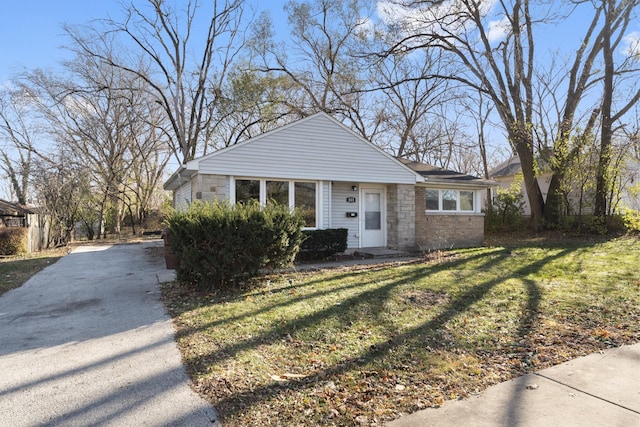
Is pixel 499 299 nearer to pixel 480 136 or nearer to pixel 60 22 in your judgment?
pixel 60 22

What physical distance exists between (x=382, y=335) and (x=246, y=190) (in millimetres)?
7259

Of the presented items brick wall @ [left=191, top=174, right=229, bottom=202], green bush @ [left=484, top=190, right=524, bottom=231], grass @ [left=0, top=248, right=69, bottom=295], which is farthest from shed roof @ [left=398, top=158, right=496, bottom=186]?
grass @ [left=0, top=248, right=69, bottom=295]

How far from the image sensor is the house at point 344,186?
1044cm

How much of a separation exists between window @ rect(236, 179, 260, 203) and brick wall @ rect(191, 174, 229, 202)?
1.18ft

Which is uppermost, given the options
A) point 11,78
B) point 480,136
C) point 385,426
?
point 11,78

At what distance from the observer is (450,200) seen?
1377cm

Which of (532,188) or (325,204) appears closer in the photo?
(325,204)

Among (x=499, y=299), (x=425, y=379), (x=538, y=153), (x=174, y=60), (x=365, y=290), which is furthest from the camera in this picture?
(x=174, y=60)

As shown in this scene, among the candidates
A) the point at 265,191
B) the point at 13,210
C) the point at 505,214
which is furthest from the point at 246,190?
the point at 505,214

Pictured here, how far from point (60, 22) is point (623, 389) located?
25145 millimetres

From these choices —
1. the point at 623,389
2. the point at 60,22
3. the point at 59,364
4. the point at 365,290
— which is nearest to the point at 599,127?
the point at 365,290

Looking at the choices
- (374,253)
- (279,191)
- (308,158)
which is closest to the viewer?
(279,191)

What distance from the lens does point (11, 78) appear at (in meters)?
22.7

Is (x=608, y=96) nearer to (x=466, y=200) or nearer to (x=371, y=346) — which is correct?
(x=466, y=200)
